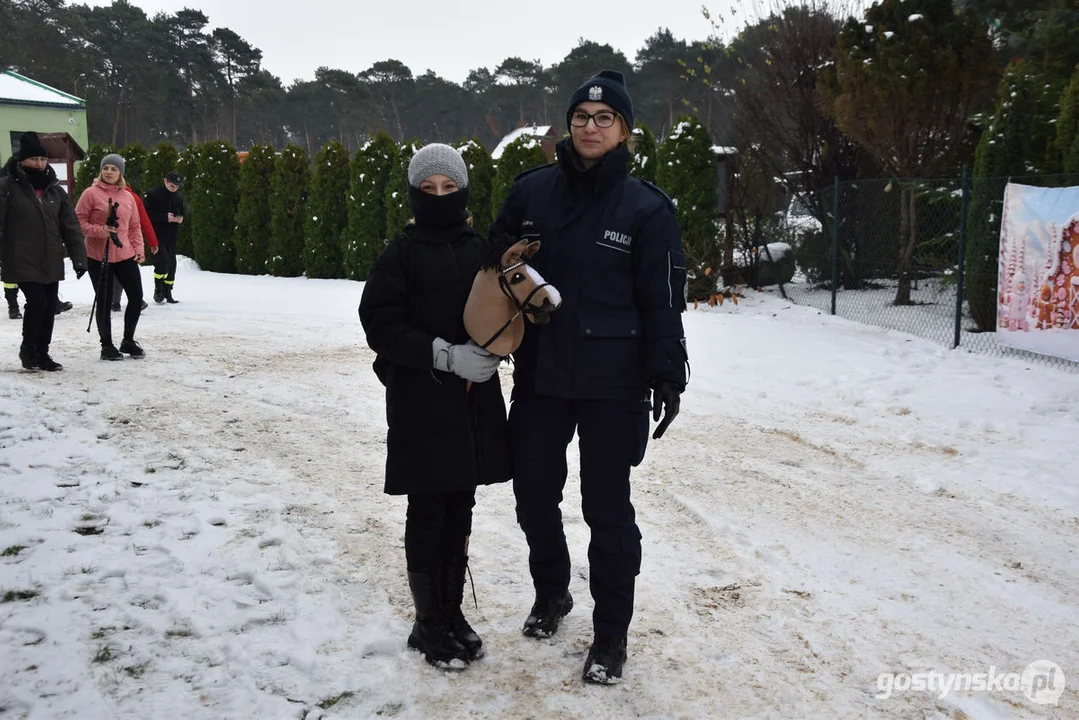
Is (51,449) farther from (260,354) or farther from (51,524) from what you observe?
(260,354)

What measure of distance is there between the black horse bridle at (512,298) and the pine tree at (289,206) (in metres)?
15.9

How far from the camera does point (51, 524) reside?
13.5 ft

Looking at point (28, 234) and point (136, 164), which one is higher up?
point (136, 164)

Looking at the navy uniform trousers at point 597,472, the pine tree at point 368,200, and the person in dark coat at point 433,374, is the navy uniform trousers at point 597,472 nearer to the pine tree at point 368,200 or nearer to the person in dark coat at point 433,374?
the person in dark coat at point 433,374

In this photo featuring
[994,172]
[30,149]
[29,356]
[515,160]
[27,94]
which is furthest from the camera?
[27,94]

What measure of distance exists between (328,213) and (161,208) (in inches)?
197

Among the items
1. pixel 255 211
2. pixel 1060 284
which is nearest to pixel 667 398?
pixel 1060 284

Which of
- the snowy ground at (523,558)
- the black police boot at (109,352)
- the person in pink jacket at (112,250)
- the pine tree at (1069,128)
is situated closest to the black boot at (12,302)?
the person in pink jacket at (112,250)

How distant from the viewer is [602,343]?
2.88 meters

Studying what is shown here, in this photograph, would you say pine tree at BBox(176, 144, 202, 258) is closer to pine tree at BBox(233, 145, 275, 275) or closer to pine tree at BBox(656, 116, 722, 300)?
pine tree at BBox(233, 145, 275, 275)

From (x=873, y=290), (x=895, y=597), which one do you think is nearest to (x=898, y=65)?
(x=873, y=290)

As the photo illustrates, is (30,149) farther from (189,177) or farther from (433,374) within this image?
(189,177)

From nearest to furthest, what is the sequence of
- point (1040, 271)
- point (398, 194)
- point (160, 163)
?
point (1040, 271) < point (398, 194) < point (160, 163)

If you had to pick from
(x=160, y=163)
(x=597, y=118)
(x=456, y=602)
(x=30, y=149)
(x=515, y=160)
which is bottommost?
(x=456, y=602)
